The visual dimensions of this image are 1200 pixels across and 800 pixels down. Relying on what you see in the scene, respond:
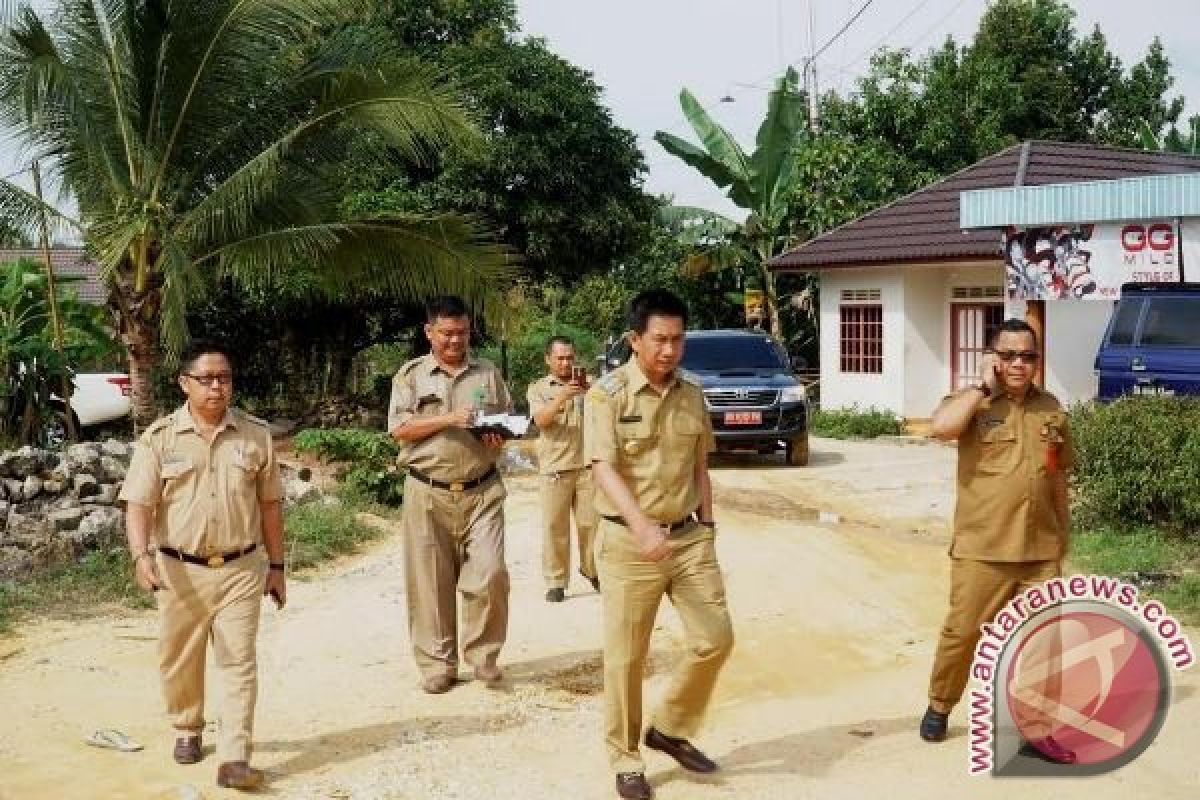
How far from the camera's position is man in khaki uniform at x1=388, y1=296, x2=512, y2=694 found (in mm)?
6582

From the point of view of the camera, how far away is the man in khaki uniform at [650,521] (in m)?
4.97

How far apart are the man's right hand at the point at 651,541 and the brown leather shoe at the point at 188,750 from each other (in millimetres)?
2110

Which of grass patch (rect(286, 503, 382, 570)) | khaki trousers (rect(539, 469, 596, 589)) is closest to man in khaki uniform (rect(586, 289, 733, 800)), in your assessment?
khaki trousers (rect(539, 469, 596, 589))

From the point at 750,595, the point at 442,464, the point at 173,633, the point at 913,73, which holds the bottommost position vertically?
the point at 750,595

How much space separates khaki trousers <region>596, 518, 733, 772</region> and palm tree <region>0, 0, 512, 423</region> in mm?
7415

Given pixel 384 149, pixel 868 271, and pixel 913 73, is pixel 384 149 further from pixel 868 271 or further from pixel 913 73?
pixel 913 73

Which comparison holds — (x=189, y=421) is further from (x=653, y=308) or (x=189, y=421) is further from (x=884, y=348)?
(x=884, y=348)

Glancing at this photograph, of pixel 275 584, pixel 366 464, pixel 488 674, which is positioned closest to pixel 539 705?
pixel 488 674

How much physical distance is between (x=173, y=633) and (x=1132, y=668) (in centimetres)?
375

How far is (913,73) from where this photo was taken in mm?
26891

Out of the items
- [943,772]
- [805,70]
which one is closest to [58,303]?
[943,772]

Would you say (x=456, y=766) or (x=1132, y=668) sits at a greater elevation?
(x=1132, y=668)

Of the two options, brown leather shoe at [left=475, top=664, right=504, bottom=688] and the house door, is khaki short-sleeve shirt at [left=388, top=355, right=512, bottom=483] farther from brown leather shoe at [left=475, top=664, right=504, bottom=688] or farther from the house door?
the house door

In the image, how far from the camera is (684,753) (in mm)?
5238
